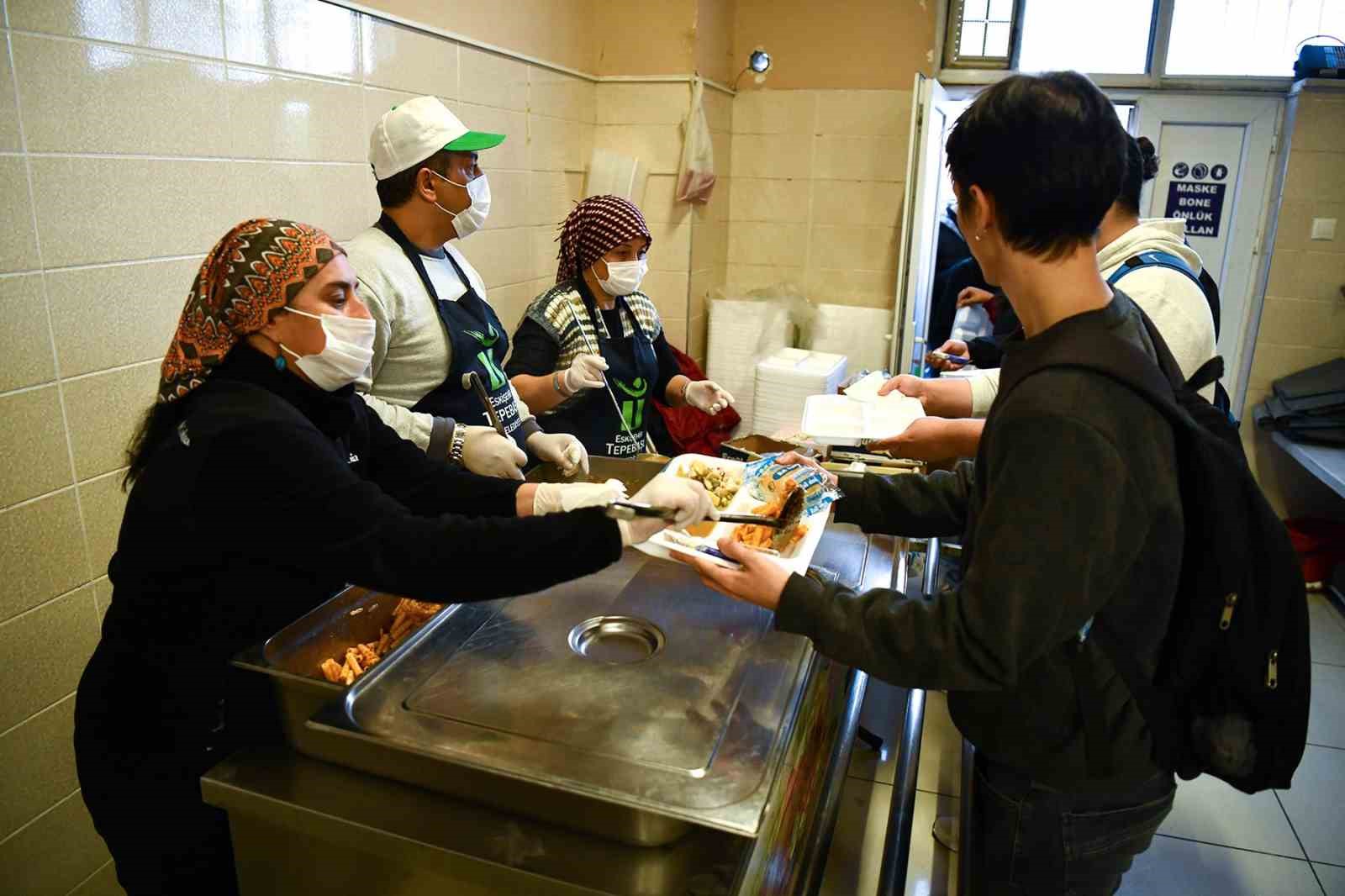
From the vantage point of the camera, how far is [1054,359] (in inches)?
42.5

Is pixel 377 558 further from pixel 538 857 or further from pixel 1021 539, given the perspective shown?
pixel 1021 539

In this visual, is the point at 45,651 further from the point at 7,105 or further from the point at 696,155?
the point at 696,155

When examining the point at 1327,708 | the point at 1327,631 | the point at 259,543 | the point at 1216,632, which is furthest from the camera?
the point at 1327,631

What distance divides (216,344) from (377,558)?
1.39ft

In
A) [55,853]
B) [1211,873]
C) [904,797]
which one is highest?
[904,797]

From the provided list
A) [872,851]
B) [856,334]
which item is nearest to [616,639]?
[872,851]

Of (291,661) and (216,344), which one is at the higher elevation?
(216,344)

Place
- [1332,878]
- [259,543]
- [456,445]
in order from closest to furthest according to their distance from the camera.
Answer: [259,543], [456,445], [1332,878]

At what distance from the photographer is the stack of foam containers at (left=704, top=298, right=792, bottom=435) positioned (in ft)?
15.4

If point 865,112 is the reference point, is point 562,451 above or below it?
below

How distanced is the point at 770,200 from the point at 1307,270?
2.74 meters

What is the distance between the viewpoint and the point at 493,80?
129 inches

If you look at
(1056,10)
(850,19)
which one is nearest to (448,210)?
(850,19)

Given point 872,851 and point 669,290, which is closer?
point 872,851
